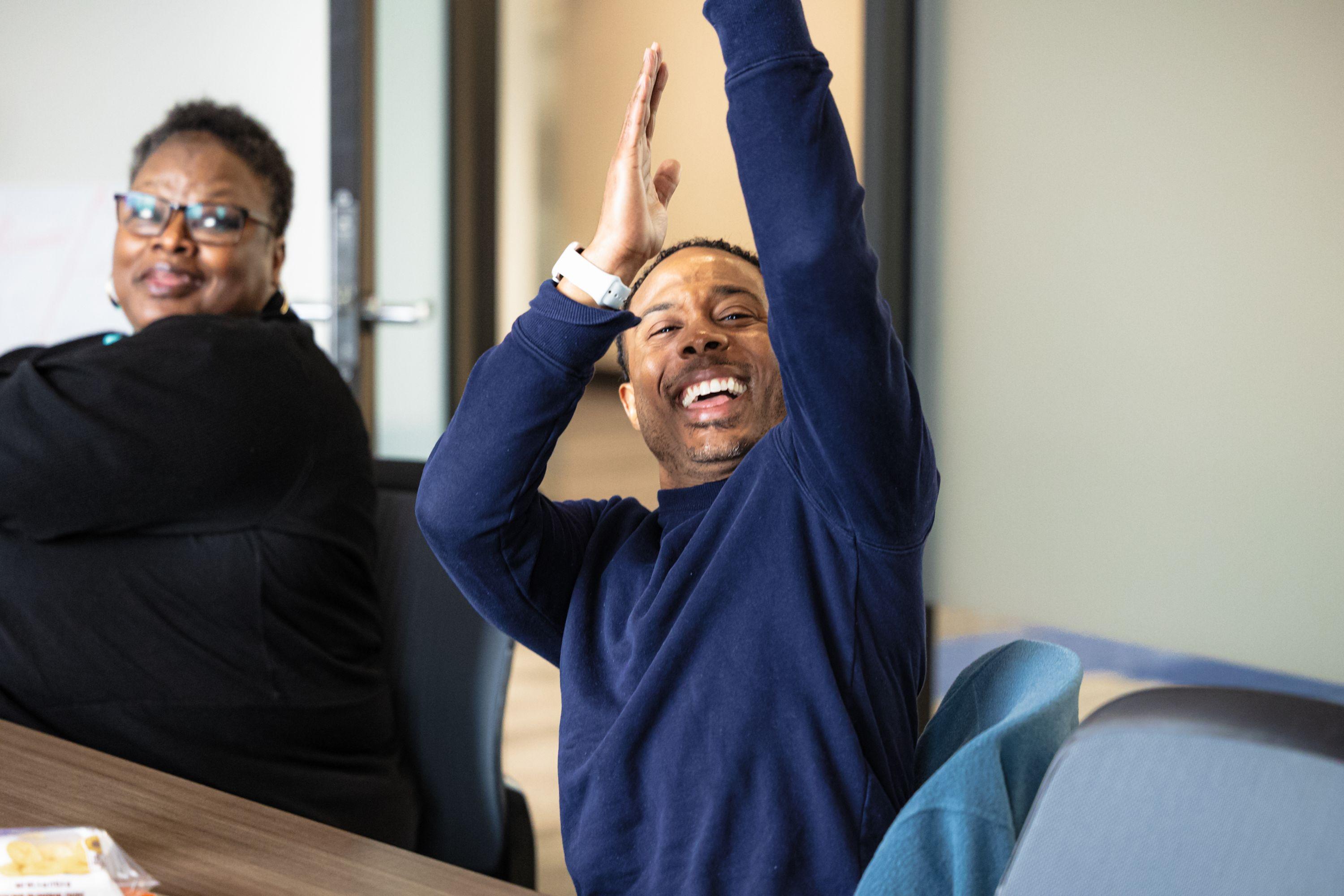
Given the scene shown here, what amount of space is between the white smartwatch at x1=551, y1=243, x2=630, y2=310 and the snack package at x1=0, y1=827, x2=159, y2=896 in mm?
576

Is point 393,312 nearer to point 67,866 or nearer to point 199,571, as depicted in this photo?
point 199,571

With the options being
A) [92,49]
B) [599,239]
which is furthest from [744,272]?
[92,49]

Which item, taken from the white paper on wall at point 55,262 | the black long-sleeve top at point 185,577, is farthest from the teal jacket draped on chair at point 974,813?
the white paper on wall at point 55,262

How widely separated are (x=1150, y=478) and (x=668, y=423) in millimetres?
1019

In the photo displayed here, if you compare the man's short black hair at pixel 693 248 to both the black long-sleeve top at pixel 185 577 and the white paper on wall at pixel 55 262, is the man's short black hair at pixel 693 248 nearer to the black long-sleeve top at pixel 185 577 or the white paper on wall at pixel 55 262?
the black long-sleeve top at pixel 185 577

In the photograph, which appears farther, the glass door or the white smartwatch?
the glass door

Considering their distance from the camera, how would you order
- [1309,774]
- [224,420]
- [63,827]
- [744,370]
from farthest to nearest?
1. [224,420]
2. [744,370]
3. [63,827]
4. [1309,774]

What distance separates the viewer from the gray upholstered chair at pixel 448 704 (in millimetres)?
1734

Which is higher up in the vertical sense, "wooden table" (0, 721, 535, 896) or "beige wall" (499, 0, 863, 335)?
"beige wall" (499, 0, 863, 335)

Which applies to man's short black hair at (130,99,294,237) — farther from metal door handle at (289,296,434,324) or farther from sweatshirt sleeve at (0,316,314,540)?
metal door handle at (289,296,434,324)

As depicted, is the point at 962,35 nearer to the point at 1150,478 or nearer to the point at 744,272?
the point at 1150,478

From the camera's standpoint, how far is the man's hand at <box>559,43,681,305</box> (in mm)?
1080

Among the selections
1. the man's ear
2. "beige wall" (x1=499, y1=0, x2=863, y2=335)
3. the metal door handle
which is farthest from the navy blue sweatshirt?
the metal door handle

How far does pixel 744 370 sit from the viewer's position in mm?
1222
